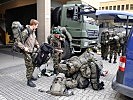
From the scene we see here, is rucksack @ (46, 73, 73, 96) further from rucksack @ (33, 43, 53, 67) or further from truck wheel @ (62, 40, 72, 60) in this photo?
truck wheel @ (62, 40, 72, 60)

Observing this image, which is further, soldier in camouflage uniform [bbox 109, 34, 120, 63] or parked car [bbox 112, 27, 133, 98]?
soldier in camouflage uniform [bbox 109, 34, 120, 63]

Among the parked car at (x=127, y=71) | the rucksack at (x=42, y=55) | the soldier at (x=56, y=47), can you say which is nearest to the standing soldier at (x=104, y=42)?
the soldier at (x=56, y=47)

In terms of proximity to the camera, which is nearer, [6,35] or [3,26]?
[6,35]

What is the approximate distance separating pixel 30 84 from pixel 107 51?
17.1ft

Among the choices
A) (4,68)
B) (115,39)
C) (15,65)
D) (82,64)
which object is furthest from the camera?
(115,39)

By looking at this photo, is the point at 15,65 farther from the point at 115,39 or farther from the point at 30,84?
the point at 115,39

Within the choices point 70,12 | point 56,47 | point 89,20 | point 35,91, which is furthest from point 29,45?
point 89,20

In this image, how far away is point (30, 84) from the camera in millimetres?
5176

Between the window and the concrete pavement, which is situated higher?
the window

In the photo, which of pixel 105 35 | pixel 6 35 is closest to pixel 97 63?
pixel 105 35

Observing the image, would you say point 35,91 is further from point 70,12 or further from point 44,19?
point 70,12

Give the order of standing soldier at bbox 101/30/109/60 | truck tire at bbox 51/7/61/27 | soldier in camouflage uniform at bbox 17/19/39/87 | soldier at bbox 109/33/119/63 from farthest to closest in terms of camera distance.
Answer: truck tire at bbox 51/7/61/27
standing soldier at bbox 101/30/109/60
soldier at bbox 109/33/119/63
soldier in camouflage uniform at bbox 17/19/39/87

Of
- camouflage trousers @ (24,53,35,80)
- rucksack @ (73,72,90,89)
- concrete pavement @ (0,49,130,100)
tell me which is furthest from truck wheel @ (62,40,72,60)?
camouflage trousers @ (24,53,35,80)

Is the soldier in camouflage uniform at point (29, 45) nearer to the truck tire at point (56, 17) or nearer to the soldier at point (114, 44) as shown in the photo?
the soldier at point (114, 44)
